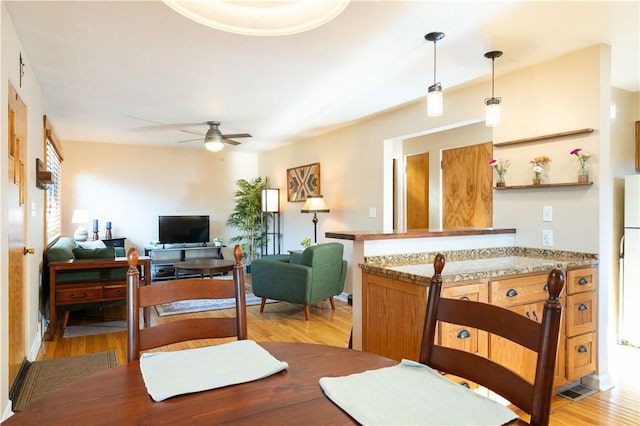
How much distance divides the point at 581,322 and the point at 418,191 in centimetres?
332

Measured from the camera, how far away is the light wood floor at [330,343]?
238 centimetres

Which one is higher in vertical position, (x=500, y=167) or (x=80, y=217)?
(x=500, y=167)

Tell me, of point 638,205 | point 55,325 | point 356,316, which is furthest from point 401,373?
point 55,325

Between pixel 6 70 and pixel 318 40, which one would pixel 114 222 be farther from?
pixel 318 40

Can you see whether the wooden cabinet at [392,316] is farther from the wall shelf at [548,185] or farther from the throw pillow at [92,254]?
the throw pillow at [92,254]

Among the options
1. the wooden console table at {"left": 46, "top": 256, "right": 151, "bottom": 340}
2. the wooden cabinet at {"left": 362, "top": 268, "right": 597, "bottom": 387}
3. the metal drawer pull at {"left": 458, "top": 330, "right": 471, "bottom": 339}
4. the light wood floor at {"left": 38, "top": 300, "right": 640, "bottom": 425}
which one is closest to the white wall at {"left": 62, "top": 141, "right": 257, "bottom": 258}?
the light wood floor at {"left": 38, "top": 300, "right": 640, "bottom": 425}

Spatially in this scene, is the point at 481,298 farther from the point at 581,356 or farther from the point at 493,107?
the point at 493,107

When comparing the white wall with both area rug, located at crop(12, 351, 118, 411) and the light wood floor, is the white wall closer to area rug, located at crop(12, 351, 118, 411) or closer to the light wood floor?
the light wood floor

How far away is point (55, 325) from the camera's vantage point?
3.74 m

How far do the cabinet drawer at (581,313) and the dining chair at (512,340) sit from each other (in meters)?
1.83

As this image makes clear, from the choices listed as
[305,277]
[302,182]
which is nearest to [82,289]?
[305,277]

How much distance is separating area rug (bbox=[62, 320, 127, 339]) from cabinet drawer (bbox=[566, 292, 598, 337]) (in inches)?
154

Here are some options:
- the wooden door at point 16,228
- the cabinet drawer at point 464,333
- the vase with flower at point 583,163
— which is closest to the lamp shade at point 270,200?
the wooden door at point 16,228

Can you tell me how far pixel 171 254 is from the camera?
7.10m
